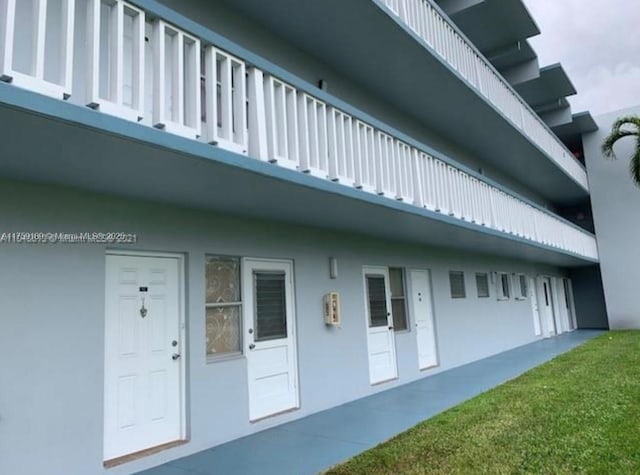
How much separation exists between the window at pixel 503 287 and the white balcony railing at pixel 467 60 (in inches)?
157

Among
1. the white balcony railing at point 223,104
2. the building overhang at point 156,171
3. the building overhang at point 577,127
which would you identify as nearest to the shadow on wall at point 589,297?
the building overhang at point 577,127

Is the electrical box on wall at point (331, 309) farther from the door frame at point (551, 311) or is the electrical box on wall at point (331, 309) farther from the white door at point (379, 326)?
the door frame at point (551, 311)

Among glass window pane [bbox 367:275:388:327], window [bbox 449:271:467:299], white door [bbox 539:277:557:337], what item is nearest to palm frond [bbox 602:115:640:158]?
white door [bbox 539:277:557:337]

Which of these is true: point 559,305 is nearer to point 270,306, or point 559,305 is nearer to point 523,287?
point 523,287

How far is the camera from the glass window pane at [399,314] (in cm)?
905

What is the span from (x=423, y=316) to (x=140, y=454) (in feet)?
21.9

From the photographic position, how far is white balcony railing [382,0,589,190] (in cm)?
789

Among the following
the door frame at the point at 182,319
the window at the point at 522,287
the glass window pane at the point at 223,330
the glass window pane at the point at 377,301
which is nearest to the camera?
the door frame at the point at 182,319

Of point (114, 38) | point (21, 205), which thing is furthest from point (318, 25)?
point (21, 205)

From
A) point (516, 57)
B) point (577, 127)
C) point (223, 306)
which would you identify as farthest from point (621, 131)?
point (223, 306)

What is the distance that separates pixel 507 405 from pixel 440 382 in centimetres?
230

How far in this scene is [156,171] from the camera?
389cm

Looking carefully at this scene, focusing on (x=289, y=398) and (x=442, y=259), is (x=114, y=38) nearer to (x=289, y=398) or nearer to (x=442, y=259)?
(x=289, y=398)

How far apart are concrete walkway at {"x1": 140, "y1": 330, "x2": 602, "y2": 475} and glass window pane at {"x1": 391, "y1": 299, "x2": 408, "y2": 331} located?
43.3 inches
